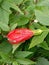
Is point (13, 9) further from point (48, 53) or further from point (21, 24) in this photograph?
point (48, 53)

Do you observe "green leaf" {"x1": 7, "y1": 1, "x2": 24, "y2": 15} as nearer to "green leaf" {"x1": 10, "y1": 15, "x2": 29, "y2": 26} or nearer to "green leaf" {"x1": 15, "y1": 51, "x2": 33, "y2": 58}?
"green leaf" {"x1": 10, "y1": 15, "x2": 29, "y2": 26}

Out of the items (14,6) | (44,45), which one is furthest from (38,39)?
(14,6)

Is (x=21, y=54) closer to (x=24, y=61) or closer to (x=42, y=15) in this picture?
(x=24, y=61)

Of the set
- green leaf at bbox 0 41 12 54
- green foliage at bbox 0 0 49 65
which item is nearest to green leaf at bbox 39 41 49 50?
green foliage at bbox 0 0 49 65

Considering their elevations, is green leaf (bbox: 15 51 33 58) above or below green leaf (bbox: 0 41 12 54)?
below

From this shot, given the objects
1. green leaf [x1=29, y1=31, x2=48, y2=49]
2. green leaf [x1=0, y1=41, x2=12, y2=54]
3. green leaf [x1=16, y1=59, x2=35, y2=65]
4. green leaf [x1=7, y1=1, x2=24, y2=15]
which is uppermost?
green leaf [x1=7, y1=1, x2=24, y2=15]

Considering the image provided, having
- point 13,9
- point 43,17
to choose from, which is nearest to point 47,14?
point 43,17

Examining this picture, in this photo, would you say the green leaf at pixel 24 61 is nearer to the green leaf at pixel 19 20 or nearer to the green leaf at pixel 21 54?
the green leaf at pixel 21 54

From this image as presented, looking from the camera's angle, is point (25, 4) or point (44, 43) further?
point (25, 4)
